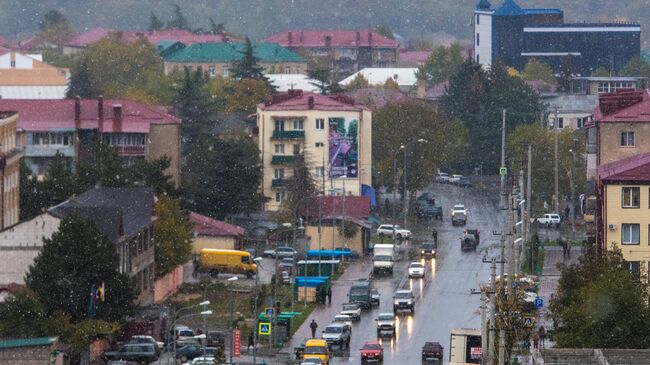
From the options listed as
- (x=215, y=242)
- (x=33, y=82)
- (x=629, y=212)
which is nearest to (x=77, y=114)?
(x=215, y=242)

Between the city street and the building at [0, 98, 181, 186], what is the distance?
13574mm

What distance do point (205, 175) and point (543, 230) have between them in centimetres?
1495

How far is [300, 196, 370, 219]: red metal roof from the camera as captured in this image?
101m

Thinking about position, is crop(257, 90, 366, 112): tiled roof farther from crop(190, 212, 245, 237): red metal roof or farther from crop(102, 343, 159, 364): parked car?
crop(102, 343, 159, 364): parked car

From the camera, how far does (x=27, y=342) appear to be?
65.4 m

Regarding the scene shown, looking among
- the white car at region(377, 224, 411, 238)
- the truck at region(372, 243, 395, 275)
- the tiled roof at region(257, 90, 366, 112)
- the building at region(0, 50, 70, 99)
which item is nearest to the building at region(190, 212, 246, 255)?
the truck at region(372, 243, 395, 275)

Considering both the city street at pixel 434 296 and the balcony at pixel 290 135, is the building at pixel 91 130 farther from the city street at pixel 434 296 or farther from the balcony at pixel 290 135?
the city street at pixel 434 296

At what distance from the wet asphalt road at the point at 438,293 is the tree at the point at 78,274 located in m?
6.66

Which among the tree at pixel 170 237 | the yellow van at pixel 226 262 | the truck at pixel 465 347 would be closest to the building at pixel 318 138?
the yellow van at pixel 226 262

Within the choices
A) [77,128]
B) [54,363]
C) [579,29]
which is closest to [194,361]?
[54,363]

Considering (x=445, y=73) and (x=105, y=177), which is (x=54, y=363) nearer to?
(x=105, y=177)

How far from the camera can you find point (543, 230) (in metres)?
105

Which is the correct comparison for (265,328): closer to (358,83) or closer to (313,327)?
(313,327)

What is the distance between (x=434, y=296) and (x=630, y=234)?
30.4ft
